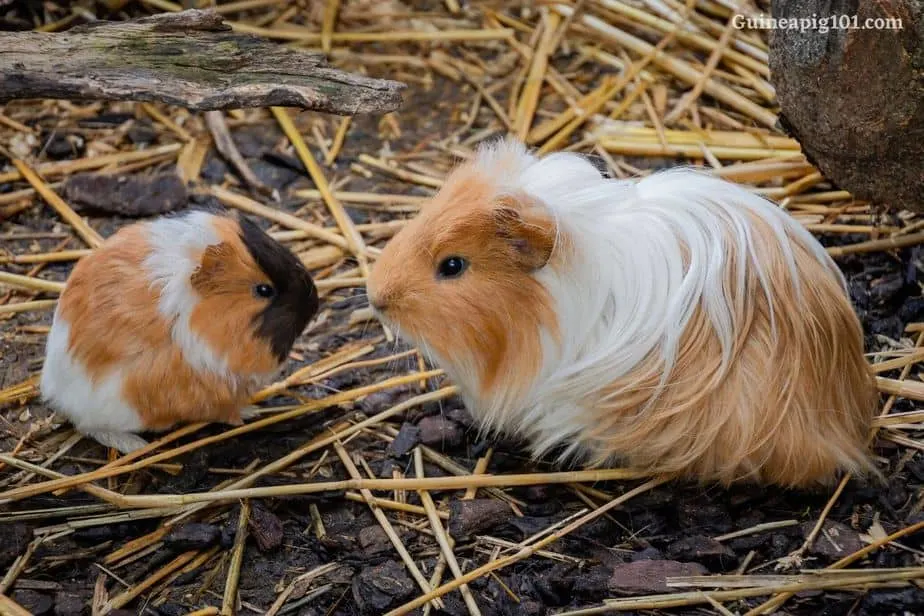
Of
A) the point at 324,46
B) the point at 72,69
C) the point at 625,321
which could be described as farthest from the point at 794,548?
the point at 324,46

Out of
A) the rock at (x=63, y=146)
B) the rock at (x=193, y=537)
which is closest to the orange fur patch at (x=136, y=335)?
the rock at (x=193, y=537)

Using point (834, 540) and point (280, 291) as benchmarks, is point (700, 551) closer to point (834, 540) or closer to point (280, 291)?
point (834, 540)

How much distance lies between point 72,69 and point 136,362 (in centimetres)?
70

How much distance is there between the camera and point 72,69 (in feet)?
6.96

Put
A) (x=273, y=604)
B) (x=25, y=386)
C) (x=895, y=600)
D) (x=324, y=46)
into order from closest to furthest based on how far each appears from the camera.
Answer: (x=895, y=600) → (x=273, y=604) → (x=25, y=386) → (x=324, y=46)

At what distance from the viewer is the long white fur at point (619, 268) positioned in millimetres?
2168

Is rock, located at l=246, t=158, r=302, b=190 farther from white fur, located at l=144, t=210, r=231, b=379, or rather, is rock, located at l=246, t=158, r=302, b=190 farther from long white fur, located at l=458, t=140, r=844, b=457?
long white fur, located at l=458, t=140, r=844, b=457

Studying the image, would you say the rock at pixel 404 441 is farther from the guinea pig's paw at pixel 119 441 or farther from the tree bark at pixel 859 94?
the tree bark at pixel 859 94

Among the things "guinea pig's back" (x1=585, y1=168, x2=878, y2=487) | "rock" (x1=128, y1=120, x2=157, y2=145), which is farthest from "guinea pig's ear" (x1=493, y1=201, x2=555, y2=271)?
"rock" (x1=128, y1=120, x2=157, y2=145)

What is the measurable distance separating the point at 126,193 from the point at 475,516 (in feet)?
5.69

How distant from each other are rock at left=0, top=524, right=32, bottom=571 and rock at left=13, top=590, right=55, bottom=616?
0.10 meters

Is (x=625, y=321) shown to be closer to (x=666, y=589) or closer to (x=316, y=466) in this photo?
(x=666, y=589)

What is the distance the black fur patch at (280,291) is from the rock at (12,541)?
0.69 meters

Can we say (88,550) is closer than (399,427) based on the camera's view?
Yes
